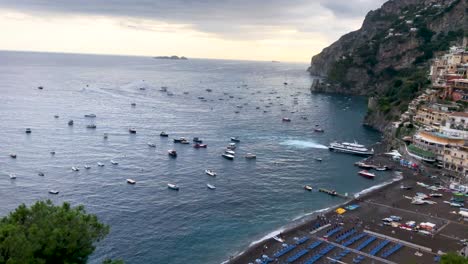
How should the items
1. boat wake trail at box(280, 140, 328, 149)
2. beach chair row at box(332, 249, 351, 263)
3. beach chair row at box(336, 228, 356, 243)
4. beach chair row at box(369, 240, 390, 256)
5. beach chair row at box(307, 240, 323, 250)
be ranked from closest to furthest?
beach chair row at box(332, 249, 351, 263), beach chair row at box(369, 240, 390, 256), beach chair row at box(307, 240, 323, 250), beach chair row at box(336, 228, 356, 243), boat wake trail at box(280, 140, 328, 149)

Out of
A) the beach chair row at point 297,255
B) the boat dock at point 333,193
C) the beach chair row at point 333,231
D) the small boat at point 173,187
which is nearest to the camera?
the beach chair row at point 297,255

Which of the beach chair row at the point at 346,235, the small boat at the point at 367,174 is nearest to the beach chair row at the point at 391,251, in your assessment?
the beach chair row at the point at 346,235

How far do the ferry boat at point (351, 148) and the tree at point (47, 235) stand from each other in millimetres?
89173

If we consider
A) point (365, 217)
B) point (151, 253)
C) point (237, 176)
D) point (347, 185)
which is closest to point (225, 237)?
point (151, 253)

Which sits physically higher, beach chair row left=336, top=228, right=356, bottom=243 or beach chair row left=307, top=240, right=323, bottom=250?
beach chair row left=336, top=228, right=356, bottom=243

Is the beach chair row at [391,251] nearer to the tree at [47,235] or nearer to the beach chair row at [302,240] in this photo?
the beach chair row at [302,240]

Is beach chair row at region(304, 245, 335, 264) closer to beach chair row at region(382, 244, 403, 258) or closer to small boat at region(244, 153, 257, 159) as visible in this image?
beach chair row at region(382, 244, 403, 258)

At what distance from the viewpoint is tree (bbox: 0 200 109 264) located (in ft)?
90.6

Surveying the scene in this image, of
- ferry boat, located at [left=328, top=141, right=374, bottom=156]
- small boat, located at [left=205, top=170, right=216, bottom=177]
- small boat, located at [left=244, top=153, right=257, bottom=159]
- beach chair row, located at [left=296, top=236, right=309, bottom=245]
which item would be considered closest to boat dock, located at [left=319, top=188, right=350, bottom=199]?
small boat, located at [left=205, top=170, right=216, bottom=177]

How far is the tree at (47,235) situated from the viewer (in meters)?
27.6

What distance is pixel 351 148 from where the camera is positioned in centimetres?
11400

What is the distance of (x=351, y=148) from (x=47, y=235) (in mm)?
94129

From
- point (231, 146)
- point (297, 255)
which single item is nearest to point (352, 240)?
point (297, 255)

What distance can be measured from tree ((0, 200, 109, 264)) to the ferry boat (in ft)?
293
